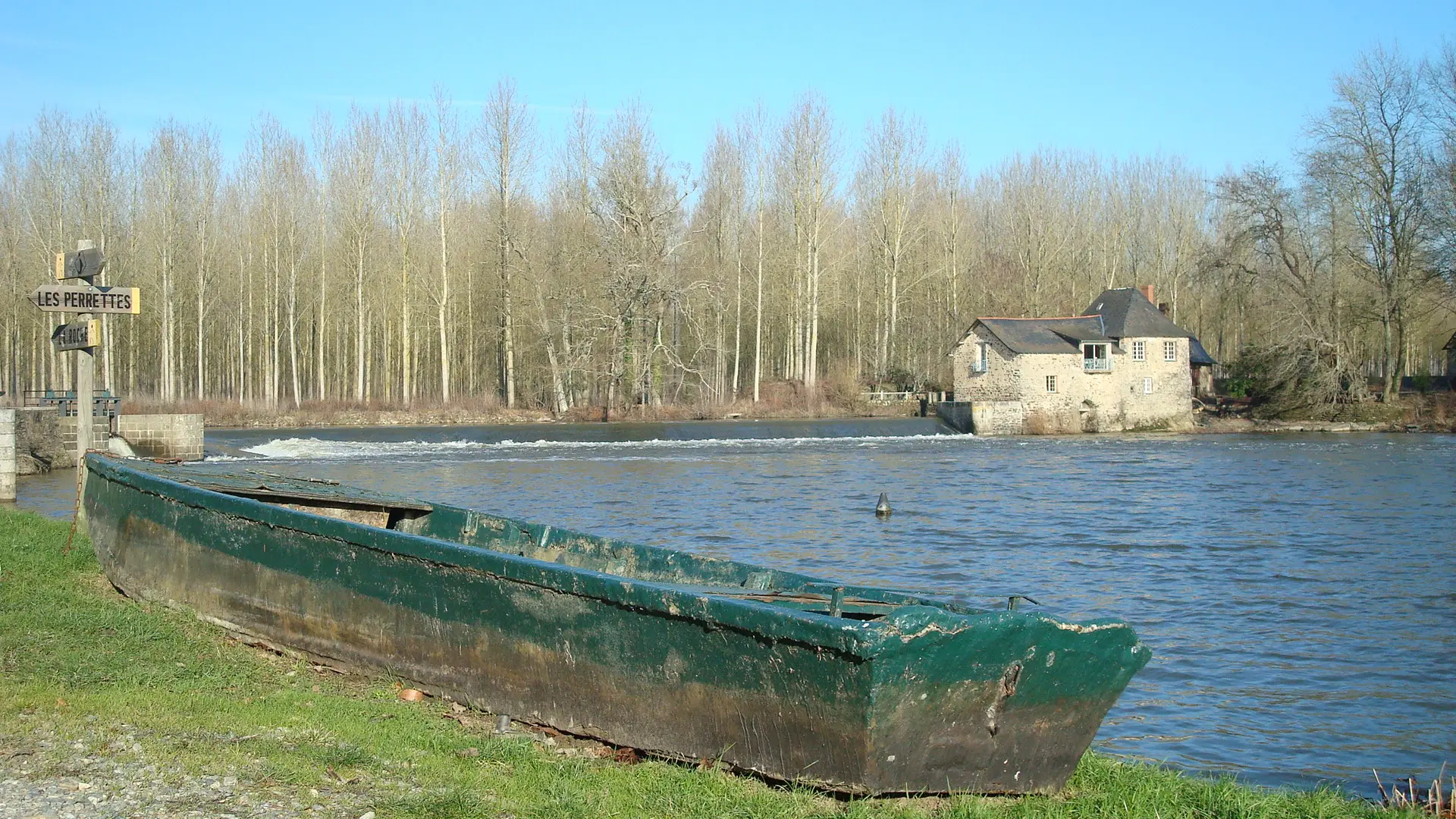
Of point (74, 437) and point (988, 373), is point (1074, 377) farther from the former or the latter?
point (74, 437)

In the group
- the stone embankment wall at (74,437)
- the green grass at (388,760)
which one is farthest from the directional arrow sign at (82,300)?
the stone embankment wall at (74,437)

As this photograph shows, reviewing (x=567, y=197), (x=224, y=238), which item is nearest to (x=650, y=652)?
(x=567, y=197)

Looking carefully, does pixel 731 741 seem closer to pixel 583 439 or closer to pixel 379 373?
pixel 583 439

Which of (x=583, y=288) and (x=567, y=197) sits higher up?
(x=567, y=197)

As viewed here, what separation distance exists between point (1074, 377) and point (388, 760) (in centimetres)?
5177

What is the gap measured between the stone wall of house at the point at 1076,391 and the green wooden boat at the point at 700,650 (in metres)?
→ 46.5

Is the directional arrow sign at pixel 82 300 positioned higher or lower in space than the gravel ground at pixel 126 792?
higher

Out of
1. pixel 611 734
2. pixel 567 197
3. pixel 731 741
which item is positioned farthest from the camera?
pixel 567 197

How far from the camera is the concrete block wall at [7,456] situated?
21.8 meters

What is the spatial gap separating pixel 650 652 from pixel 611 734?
644 millimetres

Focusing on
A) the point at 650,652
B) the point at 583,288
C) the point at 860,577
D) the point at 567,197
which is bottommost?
the point at 860,577

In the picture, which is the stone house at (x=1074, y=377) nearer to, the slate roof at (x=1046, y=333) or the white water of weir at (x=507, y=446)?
the slate roof at (x=1046, y=333)

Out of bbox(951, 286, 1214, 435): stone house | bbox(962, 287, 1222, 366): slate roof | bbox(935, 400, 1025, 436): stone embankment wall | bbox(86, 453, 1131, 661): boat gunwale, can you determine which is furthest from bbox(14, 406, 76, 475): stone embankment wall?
bbox(962, 287, 1222, 366): slate roof

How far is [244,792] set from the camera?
16.7 ft
